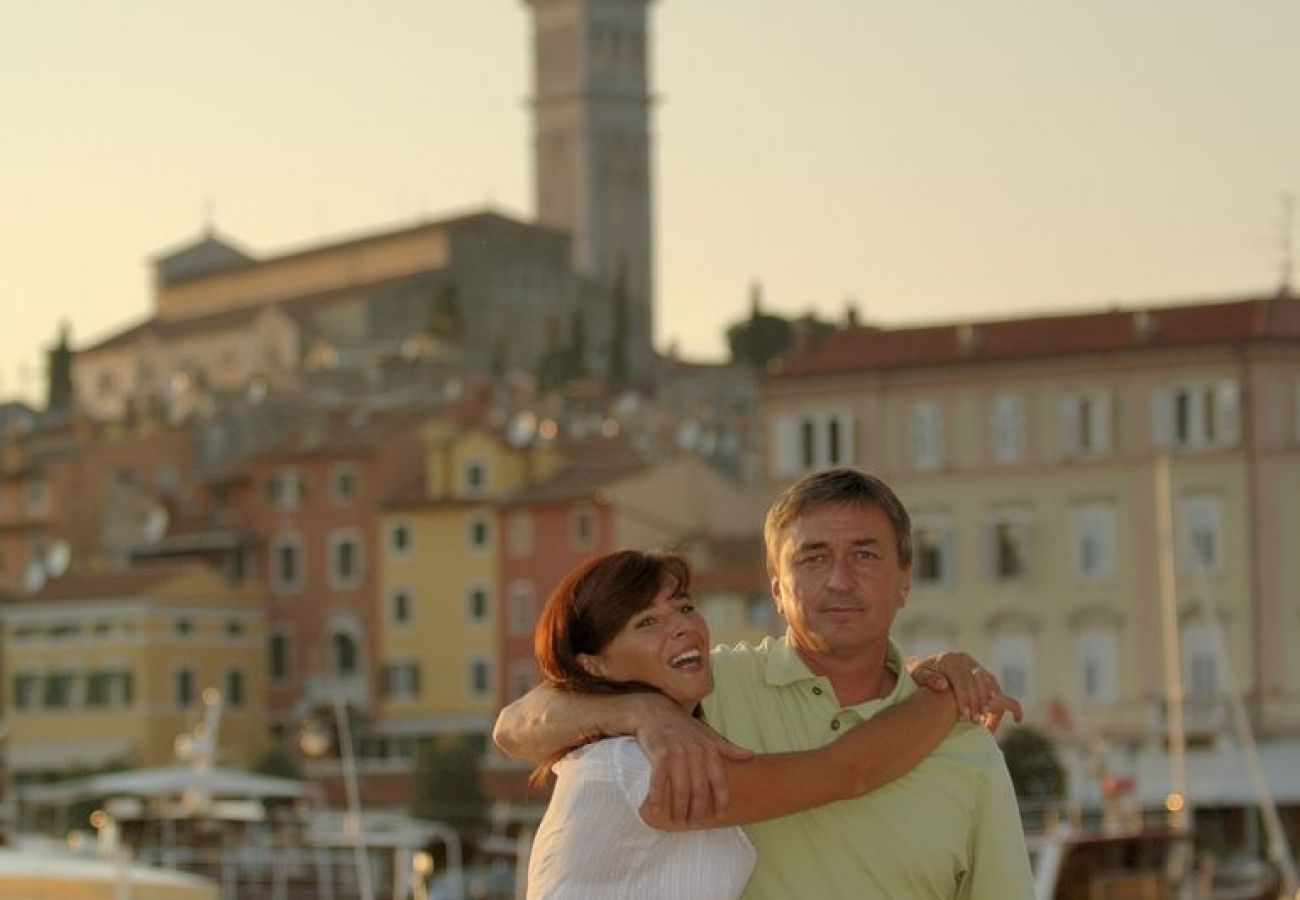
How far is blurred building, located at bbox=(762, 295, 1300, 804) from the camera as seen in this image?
52.0 m

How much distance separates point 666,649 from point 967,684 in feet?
1.35

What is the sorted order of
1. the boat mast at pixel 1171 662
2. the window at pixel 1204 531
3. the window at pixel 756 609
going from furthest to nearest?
the window at pixel 756 609
the window at pixel 1204 531
the boat mast at pixel 1171 662

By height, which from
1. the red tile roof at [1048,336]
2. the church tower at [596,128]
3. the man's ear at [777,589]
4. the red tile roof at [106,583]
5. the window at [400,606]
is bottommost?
the window at [400,606]

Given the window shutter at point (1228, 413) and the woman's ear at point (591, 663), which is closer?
the woman's ear at point (591, 663)

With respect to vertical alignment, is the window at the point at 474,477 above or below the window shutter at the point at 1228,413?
below

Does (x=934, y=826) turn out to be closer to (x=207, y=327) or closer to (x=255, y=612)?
(x=255, y=612)

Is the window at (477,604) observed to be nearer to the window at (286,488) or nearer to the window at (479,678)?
the window at (479,678)

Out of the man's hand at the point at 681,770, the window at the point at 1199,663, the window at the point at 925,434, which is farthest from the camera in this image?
the window at the point at 925,434

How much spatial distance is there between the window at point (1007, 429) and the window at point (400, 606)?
13024 millimetres

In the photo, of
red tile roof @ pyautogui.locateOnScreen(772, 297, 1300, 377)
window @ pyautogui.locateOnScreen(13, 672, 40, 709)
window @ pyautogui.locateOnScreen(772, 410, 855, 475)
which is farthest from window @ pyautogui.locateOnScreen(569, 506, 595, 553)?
window @ pyautogui.locateOnScreen(13, 672, 40, 709)

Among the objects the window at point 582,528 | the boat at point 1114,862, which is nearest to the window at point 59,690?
the window at point 582,528

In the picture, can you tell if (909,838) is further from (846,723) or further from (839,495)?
(839,495)

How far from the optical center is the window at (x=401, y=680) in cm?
6253

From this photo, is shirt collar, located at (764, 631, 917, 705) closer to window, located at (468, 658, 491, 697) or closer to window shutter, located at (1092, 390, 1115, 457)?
window shutter, located at (1092, 390, 1115, 457)
